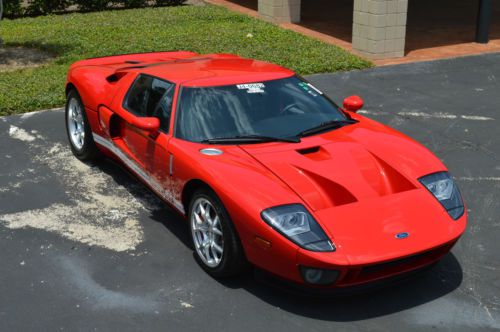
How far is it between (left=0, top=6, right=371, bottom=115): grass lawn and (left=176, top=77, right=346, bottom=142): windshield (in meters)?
4.59

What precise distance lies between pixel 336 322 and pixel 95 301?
1711 millimetres

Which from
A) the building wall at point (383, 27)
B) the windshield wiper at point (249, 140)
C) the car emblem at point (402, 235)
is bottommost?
the building wall at point (383, 27)

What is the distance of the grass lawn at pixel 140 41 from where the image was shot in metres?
10.4

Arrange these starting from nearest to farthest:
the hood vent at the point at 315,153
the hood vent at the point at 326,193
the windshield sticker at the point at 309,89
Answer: the hood vent at the point at 326,193 → the hood vent at the point at 315,153 → the windshield sticker at the point at 309,89

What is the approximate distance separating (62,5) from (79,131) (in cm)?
1141

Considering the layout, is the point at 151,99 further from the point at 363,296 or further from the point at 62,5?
the point at 62,5

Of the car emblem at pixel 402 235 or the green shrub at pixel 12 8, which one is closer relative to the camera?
the car emblem at pixel 402 235

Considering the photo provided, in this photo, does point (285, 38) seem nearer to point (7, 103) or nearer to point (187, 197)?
point (7, 103)

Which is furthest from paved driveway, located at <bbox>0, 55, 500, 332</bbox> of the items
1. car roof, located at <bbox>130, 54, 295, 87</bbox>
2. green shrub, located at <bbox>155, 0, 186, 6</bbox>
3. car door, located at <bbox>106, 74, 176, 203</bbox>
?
green shrub, located at <bbox>155, 0, 186, 6</bbox>

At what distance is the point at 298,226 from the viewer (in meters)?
4.39

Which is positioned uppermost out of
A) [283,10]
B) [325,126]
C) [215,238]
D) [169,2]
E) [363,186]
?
[325,126]

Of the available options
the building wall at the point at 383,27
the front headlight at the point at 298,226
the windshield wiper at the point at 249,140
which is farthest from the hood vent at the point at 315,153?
the building wall at the point at 383,27

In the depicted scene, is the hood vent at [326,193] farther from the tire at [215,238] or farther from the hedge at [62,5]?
the hedge at [62,5]

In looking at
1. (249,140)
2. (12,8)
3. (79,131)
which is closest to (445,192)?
(249,140)
